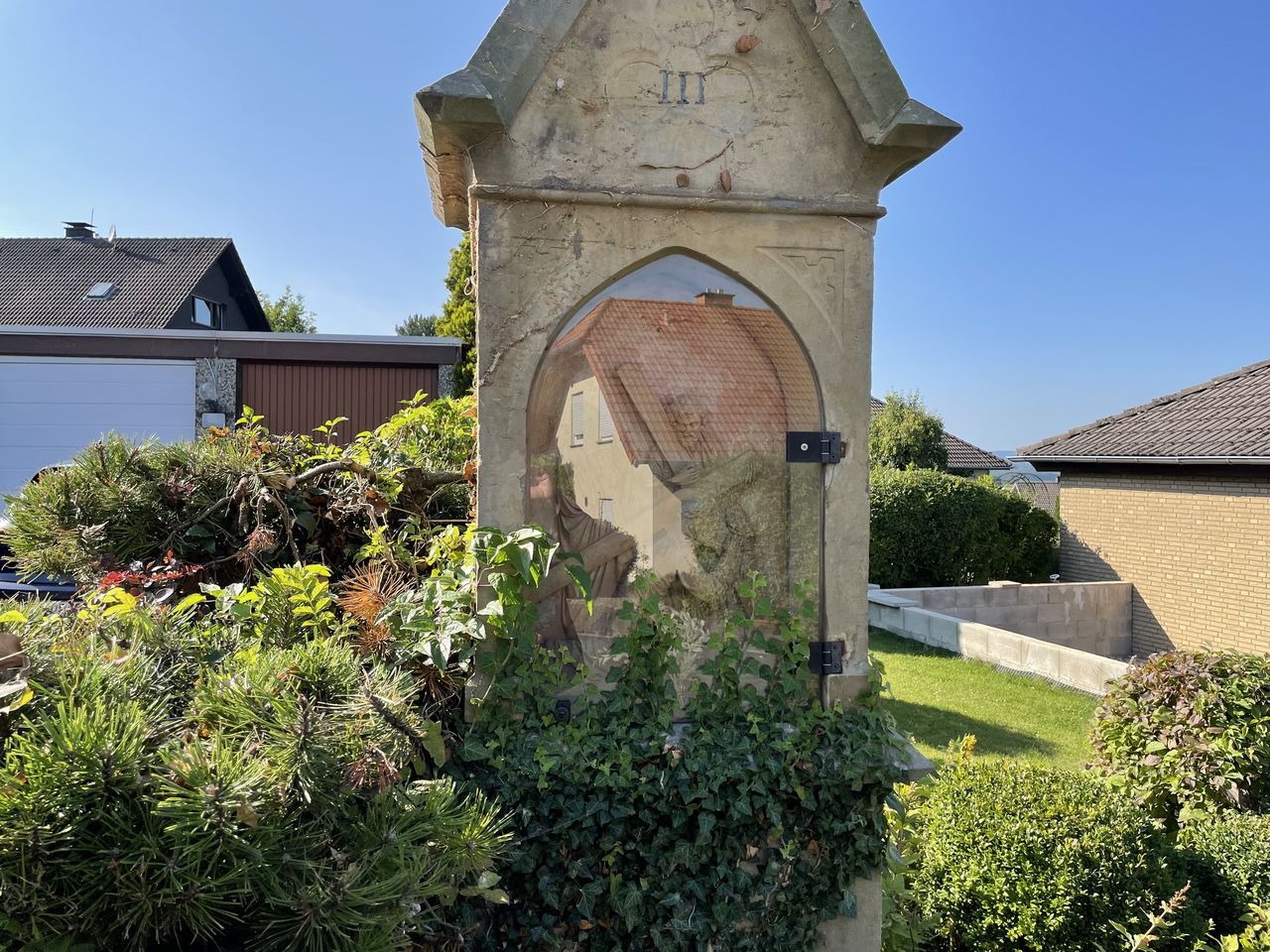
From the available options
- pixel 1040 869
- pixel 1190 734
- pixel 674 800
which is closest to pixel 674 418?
pixel 674 800

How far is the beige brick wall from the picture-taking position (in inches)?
415

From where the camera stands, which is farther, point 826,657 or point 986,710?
point 986,710

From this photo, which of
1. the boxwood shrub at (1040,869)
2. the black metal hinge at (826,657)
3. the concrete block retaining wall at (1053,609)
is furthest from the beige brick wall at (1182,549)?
the black metal hinge at (826,657)

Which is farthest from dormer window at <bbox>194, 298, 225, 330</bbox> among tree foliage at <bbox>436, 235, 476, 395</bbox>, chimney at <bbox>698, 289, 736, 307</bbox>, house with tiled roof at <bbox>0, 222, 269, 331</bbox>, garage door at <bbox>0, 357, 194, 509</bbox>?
chimney at <bbox>698, 289, 736, 307</bbox>

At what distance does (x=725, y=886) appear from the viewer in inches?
101

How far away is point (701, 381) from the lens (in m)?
2.95

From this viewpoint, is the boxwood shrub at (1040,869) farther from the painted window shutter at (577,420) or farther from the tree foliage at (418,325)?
the tree foliage at (418,325)

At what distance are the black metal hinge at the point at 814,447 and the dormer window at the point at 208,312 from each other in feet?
79.0

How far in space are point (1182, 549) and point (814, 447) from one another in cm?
1142

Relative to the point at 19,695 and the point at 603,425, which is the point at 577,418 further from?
the point at 19,695

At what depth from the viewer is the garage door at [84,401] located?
11734 millimetres

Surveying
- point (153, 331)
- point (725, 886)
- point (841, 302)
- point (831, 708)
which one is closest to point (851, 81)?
point (841, 302)

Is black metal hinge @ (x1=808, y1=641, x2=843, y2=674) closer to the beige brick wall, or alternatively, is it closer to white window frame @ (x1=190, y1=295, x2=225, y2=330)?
the beige brick wall

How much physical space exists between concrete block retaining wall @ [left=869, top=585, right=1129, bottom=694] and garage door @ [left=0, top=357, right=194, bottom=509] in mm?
10592
